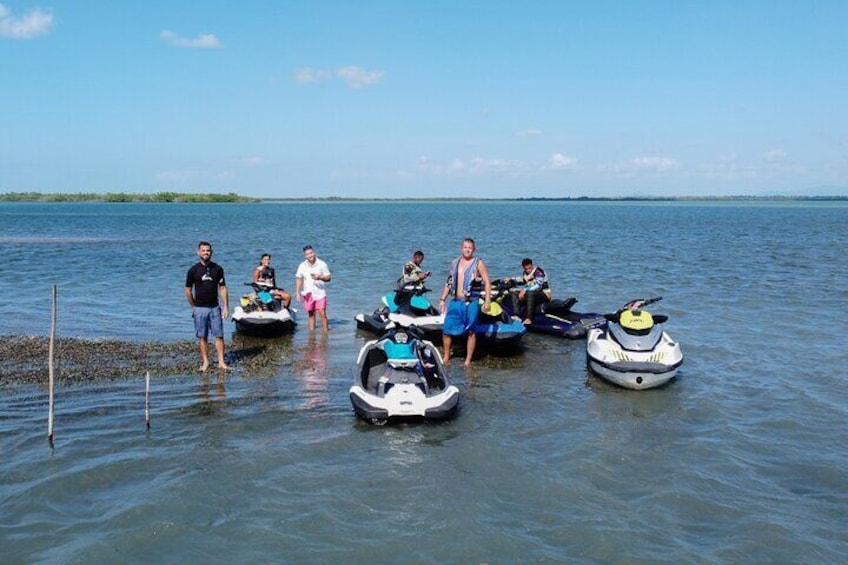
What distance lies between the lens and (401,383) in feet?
28.7

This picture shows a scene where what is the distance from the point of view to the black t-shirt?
10.4 meters

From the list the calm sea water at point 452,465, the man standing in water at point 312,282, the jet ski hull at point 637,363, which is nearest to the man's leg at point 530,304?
the calm sea water at point 452,465

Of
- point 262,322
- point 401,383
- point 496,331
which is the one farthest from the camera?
point 262,322

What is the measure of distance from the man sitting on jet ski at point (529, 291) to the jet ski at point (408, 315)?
2.00m

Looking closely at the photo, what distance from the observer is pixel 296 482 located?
696 centimetres

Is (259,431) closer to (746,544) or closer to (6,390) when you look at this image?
(6,390)

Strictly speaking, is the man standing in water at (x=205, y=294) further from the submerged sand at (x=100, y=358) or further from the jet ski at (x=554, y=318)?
the jet ski at (x=554, y=318)

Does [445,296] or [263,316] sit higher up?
[445,296]

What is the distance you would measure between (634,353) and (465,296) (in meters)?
2.69

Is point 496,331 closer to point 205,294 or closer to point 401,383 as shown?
point 401,383

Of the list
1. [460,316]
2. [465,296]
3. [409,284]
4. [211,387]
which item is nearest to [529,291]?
[409,284]

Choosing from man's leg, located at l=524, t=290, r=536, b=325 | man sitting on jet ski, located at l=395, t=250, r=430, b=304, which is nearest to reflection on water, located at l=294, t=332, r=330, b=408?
man sitting on jet ski, located at l=395, t=250, r=430, b=304

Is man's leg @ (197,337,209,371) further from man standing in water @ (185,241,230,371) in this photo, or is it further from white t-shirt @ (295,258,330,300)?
white t-shirt @ (295,258,330,300)

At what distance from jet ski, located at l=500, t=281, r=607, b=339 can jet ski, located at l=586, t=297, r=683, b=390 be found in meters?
2.72
